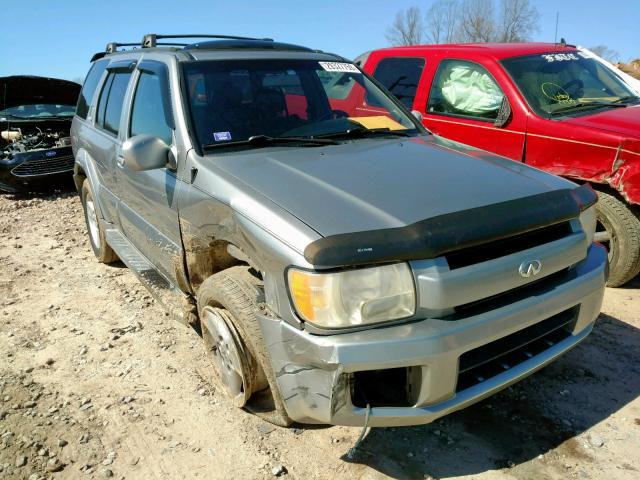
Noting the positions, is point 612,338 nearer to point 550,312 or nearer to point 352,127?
point 550,312

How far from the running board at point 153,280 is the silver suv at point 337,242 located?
21mm

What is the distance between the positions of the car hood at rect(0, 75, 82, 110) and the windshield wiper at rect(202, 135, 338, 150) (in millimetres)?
6987

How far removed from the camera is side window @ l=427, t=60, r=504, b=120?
189 inches

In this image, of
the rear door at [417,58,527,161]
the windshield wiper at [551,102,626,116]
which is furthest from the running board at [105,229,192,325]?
the windshield wiper at [551,102,626,116]

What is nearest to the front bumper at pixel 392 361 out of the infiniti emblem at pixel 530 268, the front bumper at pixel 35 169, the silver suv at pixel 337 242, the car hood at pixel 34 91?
the silver suv at pixel 337 242

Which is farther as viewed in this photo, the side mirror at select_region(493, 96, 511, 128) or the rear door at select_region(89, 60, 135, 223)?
the side mirror at select_region(493, 96, 511, 128)

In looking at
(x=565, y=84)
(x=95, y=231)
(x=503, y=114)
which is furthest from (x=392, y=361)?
(x=95, y=231)

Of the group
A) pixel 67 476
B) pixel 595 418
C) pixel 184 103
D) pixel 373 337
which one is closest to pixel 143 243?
pixel 184 103

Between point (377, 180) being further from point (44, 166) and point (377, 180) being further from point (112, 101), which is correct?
point (44, 166)

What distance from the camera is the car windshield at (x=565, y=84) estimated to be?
4.60 m

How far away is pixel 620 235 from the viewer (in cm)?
405

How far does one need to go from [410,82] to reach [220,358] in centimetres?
383

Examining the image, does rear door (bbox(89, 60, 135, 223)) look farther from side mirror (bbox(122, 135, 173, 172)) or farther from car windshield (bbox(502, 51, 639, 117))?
car windshield (bbox(502, 51, 639, 117))

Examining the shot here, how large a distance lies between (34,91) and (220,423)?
8056mm
